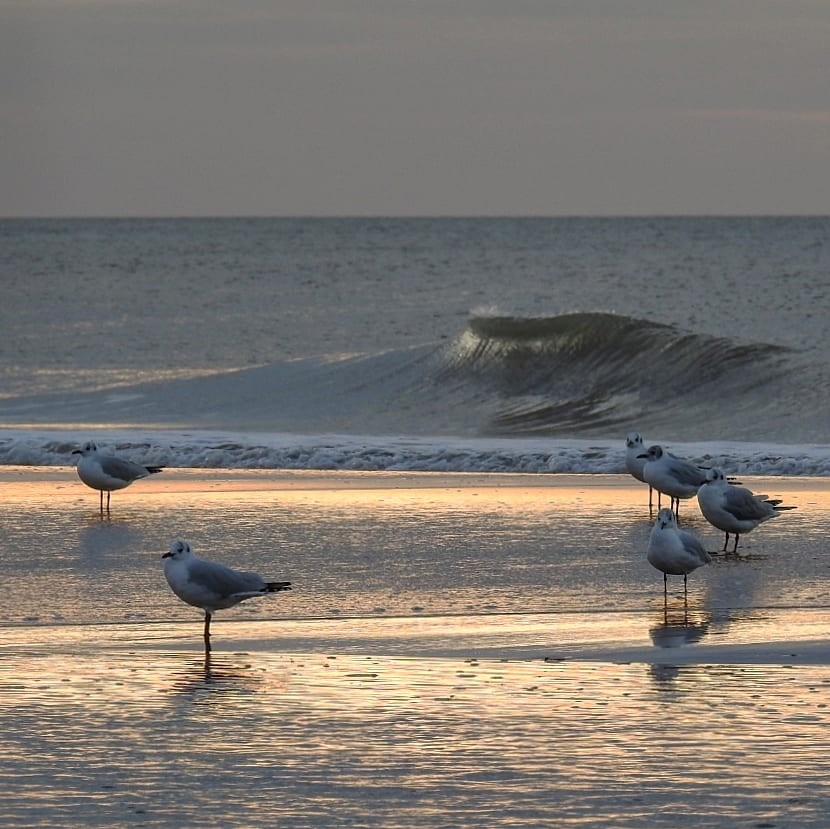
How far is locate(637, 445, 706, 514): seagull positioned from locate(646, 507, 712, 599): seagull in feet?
12.6

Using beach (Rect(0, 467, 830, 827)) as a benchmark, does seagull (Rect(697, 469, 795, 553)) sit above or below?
above

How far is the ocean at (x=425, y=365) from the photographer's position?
69.2ft

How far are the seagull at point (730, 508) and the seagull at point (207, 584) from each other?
14.1 ft

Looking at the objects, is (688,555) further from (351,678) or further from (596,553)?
(351,678)

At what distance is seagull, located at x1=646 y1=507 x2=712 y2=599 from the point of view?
35.0 ft

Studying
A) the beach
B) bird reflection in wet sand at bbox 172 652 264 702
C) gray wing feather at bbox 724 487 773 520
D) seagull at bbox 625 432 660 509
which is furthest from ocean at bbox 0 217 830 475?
bird reflection in wet sand at bbox 172 652 264 702

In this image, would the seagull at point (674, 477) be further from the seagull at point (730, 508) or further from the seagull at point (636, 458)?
the seagull at point (730, 508)

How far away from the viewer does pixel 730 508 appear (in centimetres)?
1282

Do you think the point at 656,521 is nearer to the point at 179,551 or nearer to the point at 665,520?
the point at 665,520

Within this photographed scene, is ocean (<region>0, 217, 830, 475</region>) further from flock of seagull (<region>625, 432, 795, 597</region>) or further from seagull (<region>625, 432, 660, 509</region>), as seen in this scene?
flock of seagull (<region>625, 432, 795, 597</region>)

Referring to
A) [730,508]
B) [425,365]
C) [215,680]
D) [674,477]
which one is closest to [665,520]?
[730,508]

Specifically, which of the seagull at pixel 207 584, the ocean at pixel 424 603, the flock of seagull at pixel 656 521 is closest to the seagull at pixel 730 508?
the flock of seagull at pixel 656 521

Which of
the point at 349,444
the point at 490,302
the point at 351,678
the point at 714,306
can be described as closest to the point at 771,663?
the point at 351,678

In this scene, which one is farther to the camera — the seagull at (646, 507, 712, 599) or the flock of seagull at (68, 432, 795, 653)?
the seagull at (646, 507, 712, 599)
